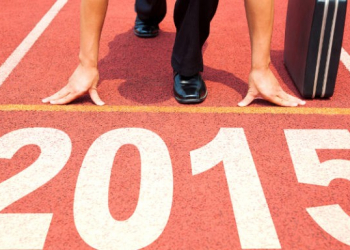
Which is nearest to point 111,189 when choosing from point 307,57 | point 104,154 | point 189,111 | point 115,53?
point 104,154

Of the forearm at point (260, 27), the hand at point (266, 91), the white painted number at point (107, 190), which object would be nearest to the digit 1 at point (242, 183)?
the white painted number at point (107, 190)

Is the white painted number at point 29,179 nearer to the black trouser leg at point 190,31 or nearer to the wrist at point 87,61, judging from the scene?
the wrist at point 87,61

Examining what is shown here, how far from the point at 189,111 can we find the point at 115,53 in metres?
1.30

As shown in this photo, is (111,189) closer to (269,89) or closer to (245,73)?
(269,89)

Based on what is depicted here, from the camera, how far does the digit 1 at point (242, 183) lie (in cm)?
228

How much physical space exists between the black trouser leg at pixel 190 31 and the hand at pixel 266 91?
40 cm

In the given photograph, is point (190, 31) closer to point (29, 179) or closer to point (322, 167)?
point (322, 167)

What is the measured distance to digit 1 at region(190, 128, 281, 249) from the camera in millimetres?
2283

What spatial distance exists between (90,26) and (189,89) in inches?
31.1

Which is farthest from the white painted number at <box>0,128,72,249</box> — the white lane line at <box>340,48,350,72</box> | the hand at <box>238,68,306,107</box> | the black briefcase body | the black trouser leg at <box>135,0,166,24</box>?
the white lane line at <box>340,48,350,72</box>

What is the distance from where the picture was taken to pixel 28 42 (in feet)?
15.1

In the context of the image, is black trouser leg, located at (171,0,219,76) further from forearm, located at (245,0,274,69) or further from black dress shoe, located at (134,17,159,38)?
black dress shoe, located at (134,17,159,38)

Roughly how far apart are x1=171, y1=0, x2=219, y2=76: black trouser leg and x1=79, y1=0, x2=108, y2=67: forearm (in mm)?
547

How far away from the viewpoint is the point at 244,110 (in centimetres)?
339
